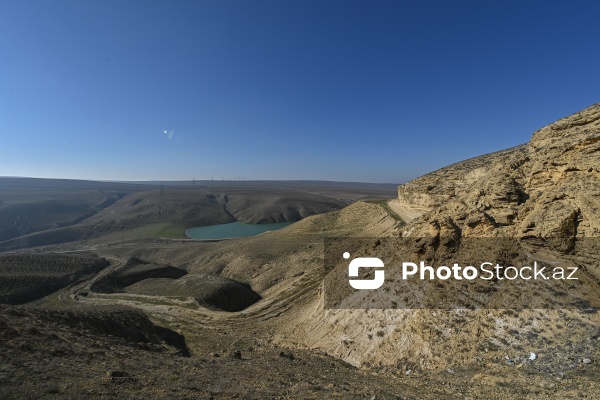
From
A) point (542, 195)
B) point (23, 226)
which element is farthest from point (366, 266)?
point (23, 226)

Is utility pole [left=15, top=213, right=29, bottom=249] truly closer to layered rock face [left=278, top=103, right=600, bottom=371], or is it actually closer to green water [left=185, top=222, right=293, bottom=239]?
green water [left=185, top=222, right=293, bottom=239]

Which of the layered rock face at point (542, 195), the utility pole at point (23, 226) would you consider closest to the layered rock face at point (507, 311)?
the layered rock face at point (542, 195)

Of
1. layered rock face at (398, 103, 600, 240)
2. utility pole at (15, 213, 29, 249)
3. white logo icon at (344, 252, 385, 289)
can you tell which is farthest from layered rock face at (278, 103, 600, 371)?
utility pole at (15, 213, 29, 249)

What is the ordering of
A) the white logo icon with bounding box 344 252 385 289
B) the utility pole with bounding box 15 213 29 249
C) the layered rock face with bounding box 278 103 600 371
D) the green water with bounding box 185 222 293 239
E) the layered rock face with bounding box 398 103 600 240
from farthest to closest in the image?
A: the green water with bounding box 185 222 293 239 < the utility pole with bounding box 15 213 29 249 < the white logo icon with bounding box 344 252 385 289 < the layered rock face with bounding box 398 103 600 240 < the layered rock face with bounding box 278 103 600 371

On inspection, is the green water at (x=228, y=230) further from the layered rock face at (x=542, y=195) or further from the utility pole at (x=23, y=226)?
the layered rock face at (x=542, y=195)

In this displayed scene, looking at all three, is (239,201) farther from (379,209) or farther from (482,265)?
(482,265)

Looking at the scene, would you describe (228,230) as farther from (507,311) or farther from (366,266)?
(507,311)

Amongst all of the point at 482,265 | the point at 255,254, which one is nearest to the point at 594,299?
the point at 482,265
